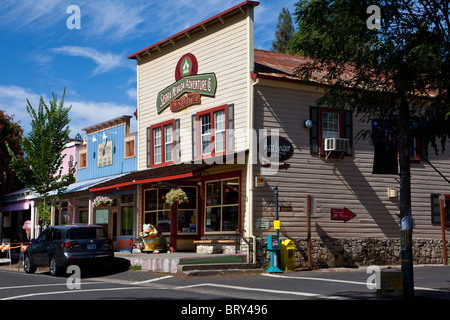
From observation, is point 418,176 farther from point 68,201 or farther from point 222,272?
point 68,201

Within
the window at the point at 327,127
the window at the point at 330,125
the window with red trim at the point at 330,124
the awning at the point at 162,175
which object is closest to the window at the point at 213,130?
the awning at the point at 162,175

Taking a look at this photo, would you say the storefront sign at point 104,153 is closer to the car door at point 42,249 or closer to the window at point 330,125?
the car door at point 42,249

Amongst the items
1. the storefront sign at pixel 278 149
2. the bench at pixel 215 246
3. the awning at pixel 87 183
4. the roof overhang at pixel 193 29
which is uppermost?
the roof overhang at pixel 193 29

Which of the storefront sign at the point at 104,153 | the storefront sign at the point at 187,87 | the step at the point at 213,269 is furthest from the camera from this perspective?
the storefront sign at the point at 104,153

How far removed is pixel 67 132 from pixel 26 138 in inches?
73.0

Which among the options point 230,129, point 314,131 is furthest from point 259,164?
point 314,131

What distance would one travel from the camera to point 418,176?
76.8ft

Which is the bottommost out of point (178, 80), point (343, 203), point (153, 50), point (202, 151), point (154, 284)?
point (154, 284)

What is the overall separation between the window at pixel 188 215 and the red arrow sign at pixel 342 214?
5547 millimetres

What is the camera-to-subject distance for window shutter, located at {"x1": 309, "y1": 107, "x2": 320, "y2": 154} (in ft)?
70.1

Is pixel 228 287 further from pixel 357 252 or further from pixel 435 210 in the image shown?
pixel 435 210

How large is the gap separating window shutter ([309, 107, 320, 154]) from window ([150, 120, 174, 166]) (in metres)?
6.14

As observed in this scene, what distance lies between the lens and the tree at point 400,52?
1183 centimetres
